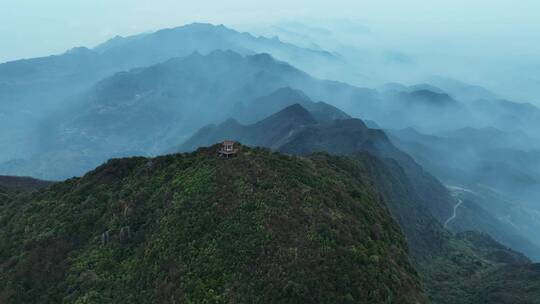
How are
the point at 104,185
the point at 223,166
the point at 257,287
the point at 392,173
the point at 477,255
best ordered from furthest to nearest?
the point at 392,173 < the point at 477,255 < the point at 104,185 < the point at 223,166 < the point at 257,287

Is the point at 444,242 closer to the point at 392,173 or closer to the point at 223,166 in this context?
the point at 392,173

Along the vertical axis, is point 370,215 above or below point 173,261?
below

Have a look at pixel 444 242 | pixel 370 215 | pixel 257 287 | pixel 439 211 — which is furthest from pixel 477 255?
pixel 257 287

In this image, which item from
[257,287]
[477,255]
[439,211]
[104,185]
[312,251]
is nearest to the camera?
[257,287]

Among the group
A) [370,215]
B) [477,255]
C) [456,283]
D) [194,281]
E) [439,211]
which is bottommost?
[439,211]

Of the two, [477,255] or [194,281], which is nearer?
[194,281]

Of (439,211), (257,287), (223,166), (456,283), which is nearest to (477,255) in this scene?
(456,283)
